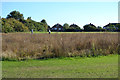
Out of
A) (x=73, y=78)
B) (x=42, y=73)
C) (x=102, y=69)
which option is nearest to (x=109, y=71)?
(x=102, y=69)

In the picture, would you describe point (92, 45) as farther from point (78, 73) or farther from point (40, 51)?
point (78, 73)

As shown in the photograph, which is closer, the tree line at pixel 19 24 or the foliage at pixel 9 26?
the foliage at pixel 9 26

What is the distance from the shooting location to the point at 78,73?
4895mm

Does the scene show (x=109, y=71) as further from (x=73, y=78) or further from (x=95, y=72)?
(x=73, y=78)

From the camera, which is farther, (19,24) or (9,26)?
(19,24)

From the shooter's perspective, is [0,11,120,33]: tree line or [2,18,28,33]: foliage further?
[0,11,120,33]: tree line

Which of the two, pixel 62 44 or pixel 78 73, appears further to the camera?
pixel 62 44

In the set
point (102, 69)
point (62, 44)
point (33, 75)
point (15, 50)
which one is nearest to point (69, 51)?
point (62, 44)

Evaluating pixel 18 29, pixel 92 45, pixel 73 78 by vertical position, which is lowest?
pixel 73 78

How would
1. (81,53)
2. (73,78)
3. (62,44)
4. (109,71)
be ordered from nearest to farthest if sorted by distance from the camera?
(73,78), (109,71), (81,53), (62,44)

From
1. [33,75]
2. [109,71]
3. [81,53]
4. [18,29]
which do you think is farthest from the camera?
[18,29]

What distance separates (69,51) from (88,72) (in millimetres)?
4233

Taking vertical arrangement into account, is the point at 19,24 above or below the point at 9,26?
above

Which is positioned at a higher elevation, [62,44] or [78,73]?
[62,44]
